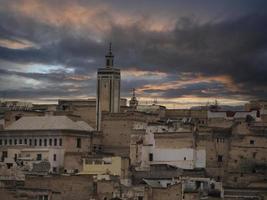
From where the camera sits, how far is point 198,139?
43781mm

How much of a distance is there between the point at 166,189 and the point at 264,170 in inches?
293

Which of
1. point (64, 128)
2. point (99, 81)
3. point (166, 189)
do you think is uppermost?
point (99, 81)

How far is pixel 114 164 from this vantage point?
4081 cm

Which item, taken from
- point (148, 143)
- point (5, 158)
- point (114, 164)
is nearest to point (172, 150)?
point (148, 143)

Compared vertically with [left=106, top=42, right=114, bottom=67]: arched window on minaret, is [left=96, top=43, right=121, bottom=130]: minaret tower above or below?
below

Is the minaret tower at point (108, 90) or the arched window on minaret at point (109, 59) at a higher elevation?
the arched window on minaret at point (109, 59)

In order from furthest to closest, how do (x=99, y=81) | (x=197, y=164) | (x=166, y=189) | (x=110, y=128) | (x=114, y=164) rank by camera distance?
(x=99, y=81) < (x=110, y=128) < (x=197, y=164) < (x=114, y=164) < (x=166, y=189)

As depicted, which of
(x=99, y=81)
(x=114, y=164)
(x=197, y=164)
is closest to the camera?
(x=114, y=164)

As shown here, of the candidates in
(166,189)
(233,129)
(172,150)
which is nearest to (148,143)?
(172,150)

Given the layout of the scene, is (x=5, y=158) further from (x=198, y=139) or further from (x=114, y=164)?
(x=198, y=139)

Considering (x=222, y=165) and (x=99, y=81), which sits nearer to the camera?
(x=222, y=165)

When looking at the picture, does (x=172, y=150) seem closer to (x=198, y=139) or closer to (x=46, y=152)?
(x=198, y=139)

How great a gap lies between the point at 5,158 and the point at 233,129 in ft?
38.5

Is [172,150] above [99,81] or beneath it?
beneath
